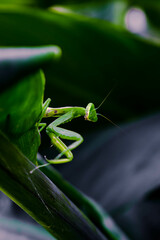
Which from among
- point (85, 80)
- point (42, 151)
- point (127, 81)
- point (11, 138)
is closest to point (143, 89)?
point (127, 81)

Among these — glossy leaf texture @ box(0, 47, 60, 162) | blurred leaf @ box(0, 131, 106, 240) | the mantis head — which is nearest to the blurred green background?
the mantis head

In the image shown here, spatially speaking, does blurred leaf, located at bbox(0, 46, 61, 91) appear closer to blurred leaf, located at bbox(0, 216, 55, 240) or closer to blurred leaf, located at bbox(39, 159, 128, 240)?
blurred leaf, located at bbox(39, 159, 128, 240)

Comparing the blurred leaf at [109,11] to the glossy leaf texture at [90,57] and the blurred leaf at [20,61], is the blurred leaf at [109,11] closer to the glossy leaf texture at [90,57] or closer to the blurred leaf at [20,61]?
the glossy leaf texture at [90,57]

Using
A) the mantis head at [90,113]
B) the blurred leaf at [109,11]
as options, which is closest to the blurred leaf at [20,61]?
the mantis head at [90,113]

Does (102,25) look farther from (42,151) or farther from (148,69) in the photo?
(42,151)

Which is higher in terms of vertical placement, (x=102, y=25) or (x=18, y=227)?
(x=102, y=25)
